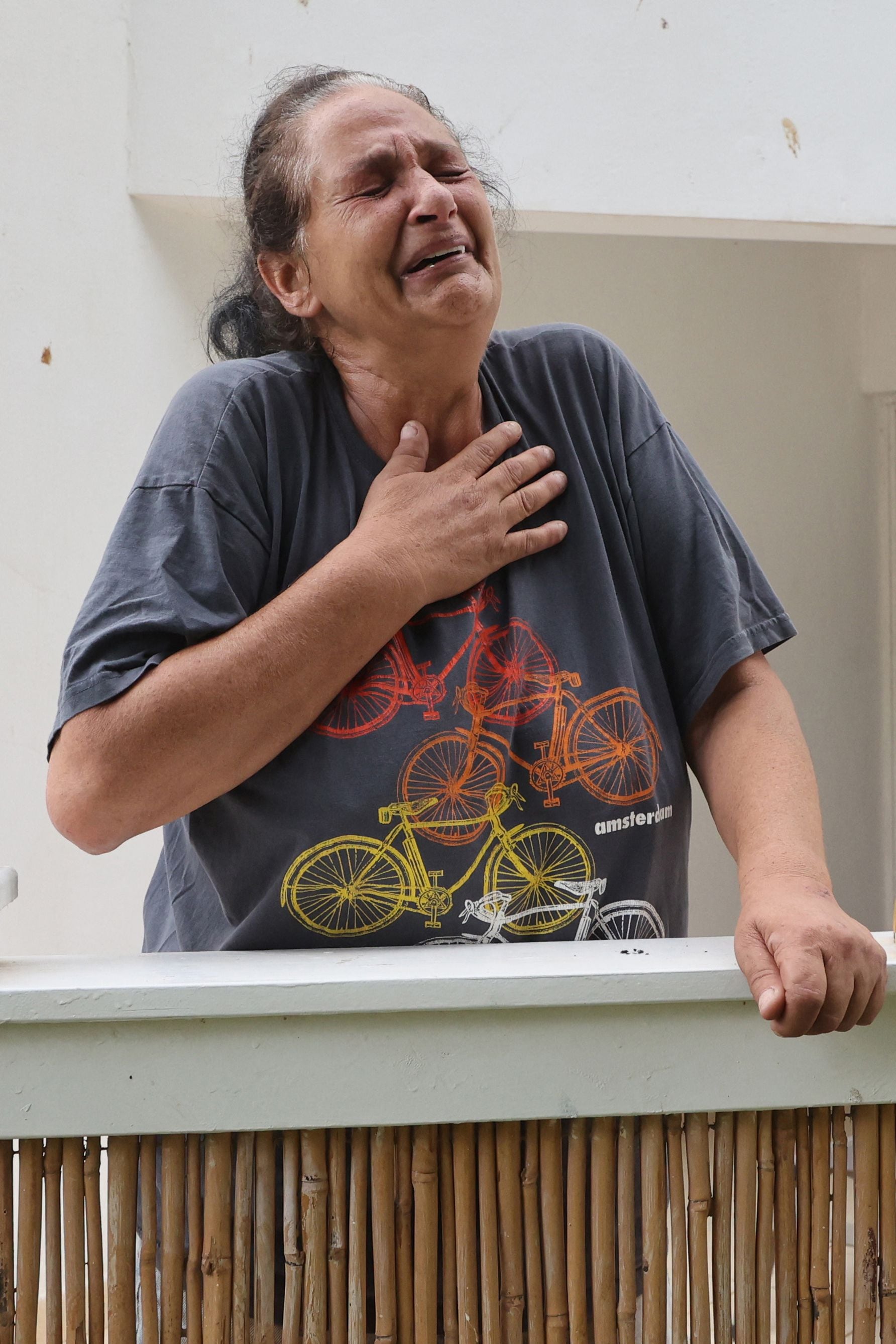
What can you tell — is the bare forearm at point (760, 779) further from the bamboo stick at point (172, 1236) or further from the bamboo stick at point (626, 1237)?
the bamboo stick at point (172, 1236)

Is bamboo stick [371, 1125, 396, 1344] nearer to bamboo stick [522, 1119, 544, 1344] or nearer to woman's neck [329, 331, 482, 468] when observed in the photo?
bamboo stick [522, 1119, 544, 1344]

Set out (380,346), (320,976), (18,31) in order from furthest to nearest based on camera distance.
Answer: (18,31) < (380,346) < (320,976)

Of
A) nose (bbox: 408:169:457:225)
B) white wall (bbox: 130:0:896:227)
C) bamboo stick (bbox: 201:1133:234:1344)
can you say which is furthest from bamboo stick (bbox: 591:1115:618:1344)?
white wall (bbox: 130:0:896:227)

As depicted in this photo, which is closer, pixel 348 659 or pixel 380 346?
pixel 348 659

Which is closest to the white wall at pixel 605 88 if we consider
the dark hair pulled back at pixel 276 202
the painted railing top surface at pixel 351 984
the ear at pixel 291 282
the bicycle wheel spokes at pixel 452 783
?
the dark hair pulled back at pixel 276 202

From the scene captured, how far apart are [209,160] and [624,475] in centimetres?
140

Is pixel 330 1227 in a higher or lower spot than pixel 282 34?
lower

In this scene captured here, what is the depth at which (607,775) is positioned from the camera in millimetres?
882

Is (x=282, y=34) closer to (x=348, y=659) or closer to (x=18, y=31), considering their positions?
(x=18, y=31)

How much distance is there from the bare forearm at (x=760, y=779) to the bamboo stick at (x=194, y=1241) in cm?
38

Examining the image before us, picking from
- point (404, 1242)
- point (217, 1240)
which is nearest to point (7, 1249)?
point (217, 1240)

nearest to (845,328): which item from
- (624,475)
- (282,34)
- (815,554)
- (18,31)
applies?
(815,554)

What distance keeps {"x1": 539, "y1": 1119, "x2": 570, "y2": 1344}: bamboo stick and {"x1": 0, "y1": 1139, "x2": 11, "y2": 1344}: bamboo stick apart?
11.6 inches

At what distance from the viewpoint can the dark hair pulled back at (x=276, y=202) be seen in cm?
99
